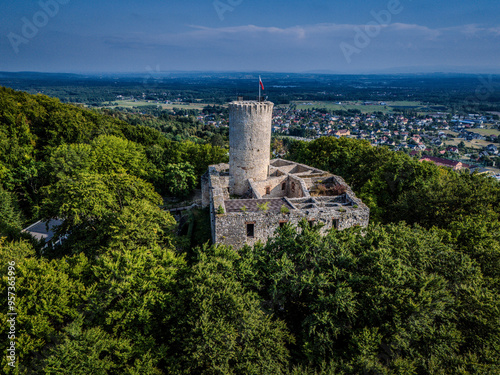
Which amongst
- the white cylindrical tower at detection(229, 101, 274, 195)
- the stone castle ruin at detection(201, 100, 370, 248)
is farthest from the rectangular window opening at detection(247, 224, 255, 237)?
the white cylindrical tower at detection(229, 101, 274, 195)

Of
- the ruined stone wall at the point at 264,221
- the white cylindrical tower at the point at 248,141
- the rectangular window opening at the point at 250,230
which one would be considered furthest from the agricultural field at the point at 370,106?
the rectangular window opening at the point at 250,230

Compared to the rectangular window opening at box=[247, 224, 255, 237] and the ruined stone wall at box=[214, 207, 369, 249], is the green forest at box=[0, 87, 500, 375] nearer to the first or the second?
the ruined stone wall at box=[214, 207, 369, 249]

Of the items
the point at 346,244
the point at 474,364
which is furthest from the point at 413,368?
the point at 346,244

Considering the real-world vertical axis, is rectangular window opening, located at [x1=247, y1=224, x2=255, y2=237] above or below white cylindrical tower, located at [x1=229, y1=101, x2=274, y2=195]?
below

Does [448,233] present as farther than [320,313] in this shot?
Yes

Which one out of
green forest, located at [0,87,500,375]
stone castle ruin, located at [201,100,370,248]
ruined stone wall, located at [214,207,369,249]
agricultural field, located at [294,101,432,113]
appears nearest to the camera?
green forest, located at [0,87,500,375]

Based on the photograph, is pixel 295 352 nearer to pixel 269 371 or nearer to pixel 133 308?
pixel 269 371

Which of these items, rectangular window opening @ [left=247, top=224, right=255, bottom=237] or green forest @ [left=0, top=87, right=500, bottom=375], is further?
rectangular window opening @ [left=247, top=224, right=255, bottom=237]

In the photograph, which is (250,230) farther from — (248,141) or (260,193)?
(248,141)
